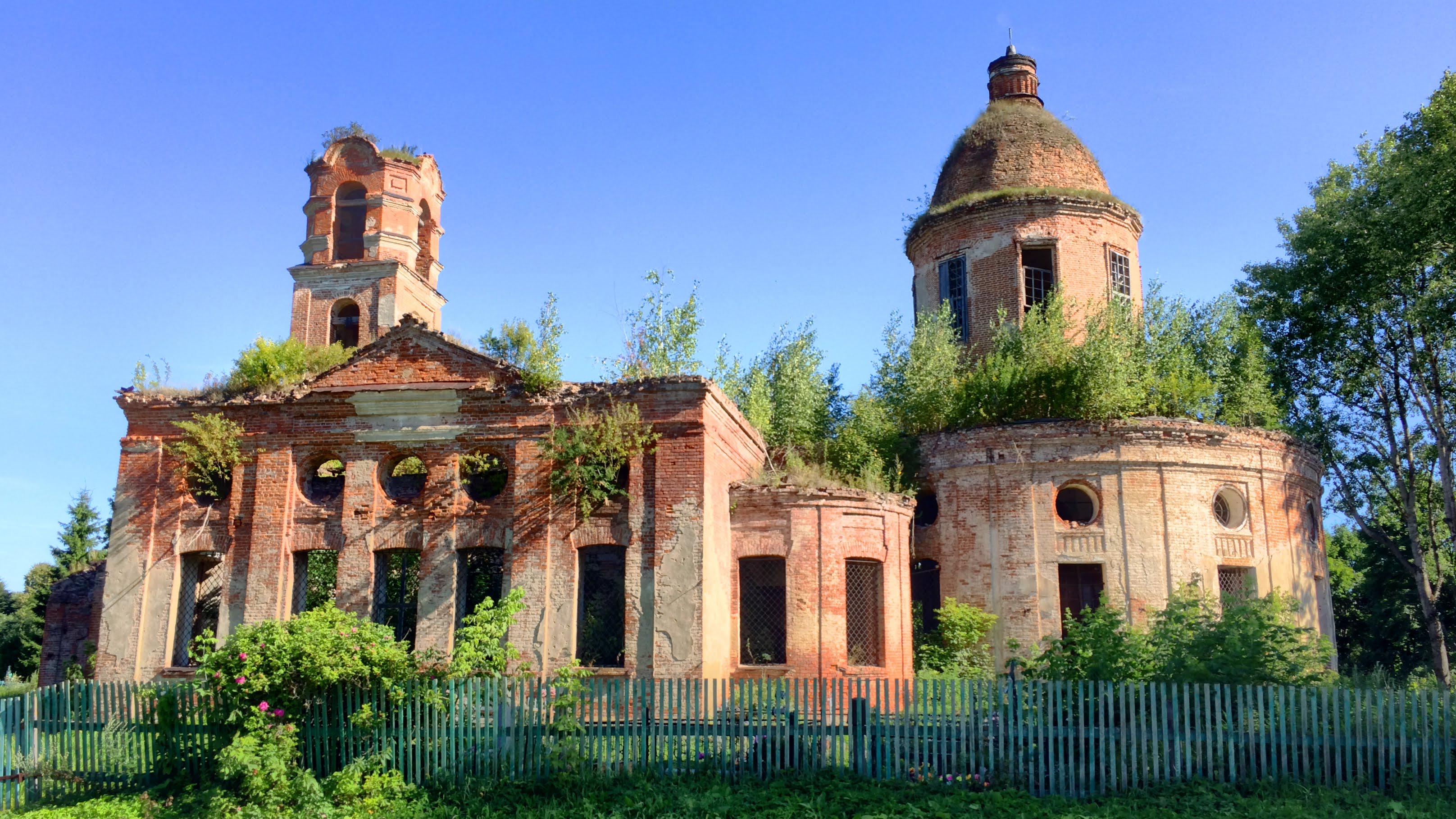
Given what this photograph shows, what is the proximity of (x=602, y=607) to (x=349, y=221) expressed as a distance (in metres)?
10.0

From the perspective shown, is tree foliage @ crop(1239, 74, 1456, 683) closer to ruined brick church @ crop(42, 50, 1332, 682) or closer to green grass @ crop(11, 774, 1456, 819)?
ruined brick church @ crop(42, 50, 1332, 682)

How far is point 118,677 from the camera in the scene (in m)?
16.7

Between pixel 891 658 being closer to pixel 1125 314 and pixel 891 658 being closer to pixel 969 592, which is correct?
pixel 969 592

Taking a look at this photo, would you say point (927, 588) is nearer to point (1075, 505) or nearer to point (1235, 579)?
point (1075, 505)

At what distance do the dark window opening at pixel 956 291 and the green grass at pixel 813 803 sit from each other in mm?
14258

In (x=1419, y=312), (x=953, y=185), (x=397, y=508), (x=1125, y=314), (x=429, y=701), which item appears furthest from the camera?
(x=953, y=185)

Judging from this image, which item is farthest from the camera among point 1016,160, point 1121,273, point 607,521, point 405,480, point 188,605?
point 1016,160

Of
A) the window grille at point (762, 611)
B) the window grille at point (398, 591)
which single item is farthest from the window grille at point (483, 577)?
the window grille at point (762, 611)

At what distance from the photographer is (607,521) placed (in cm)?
1597

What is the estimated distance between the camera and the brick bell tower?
2228 centimetres

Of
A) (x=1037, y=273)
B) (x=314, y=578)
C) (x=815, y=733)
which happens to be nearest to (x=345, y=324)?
(x=314, y=578)

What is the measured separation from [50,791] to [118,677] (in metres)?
3.02

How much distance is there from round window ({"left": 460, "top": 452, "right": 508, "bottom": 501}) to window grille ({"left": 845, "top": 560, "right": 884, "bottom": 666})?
5.83 m

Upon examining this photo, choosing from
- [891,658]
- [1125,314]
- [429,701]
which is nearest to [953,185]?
[1125,314]
